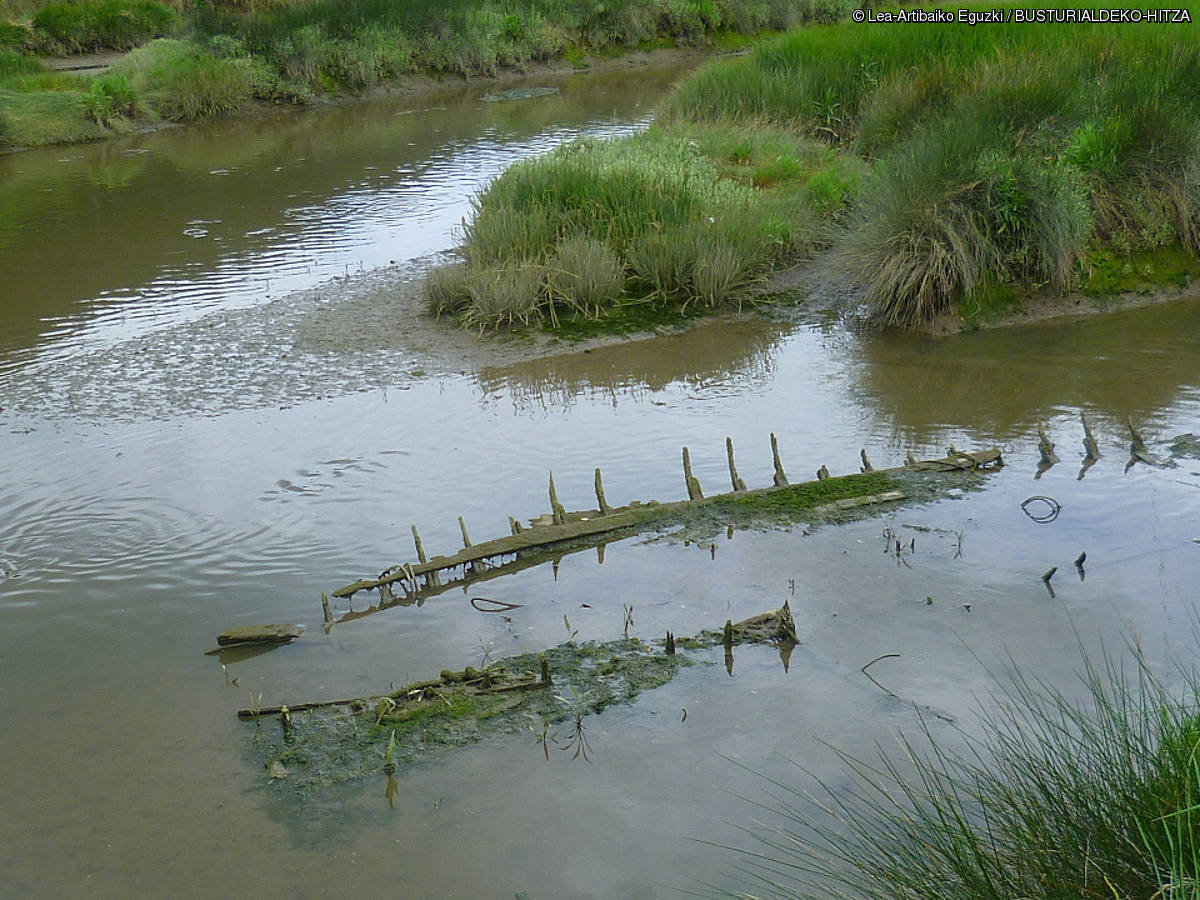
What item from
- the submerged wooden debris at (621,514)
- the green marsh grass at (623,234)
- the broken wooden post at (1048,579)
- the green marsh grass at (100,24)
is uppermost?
the green marsh grass at (100,24)

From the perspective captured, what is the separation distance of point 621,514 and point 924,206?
472 cm

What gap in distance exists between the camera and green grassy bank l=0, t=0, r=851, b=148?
840 inches

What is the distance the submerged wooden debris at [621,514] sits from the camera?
521 centimetres

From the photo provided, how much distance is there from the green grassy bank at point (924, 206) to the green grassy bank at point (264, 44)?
1390 centimetres

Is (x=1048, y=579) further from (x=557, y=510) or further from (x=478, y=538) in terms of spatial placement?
(x=478, y=538)

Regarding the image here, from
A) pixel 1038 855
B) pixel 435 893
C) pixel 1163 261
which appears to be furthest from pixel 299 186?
pixel 1038 855

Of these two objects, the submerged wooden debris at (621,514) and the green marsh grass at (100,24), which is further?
the green marsh grass at (100,24)

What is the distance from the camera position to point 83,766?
414 centimetres

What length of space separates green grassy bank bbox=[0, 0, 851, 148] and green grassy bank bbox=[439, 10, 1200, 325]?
547 inches

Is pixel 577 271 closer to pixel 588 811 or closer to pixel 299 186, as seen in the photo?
pixel 588 811

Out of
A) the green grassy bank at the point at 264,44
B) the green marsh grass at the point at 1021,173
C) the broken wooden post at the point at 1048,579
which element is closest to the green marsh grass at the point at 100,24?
the green grassy bank at the point at 264,44

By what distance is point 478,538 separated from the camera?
19.0ft

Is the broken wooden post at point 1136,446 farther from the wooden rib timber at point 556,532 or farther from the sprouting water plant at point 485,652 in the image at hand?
the sprouting water plant at point 485,652

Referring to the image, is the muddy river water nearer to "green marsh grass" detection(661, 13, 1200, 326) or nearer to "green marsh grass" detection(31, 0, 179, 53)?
"green marsh grass" detection(661, 13, 1200, 326)
